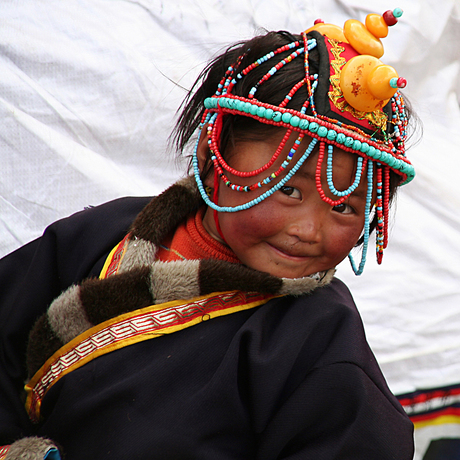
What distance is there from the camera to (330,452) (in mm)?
812

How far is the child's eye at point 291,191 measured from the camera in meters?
0.84

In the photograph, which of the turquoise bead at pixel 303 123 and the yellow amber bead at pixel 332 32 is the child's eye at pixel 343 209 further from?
the yellow amber bead at pixel 332 32

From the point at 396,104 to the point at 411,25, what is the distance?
1228mm

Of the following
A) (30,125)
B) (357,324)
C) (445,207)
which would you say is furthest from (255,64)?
(445,207)

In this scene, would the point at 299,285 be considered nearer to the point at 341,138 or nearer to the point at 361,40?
the point at 341,138

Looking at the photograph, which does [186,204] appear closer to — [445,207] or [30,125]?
[30,125]

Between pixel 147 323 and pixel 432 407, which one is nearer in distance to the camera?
pixel 147 323

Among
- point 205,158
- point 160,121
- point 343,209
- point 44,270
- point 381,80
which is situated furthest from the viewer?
point 160,121

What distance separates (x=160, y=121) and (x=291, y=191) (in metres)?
1.11

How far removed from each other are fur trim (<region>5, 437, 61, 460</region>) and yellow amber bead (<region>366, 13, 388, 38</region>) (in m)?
0.87

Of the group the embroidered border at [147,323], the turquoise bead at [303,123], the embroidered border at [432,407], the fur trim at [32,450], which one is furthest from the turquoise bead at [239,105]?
the embroidered border at [432,407]

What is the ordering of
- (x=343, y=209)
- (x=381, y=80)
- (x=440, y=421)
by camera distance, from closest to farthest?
(x=381, y=80) < (x=343, y=209) < (x=440, y=421)

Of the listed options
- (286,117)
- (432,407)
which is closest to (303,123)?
(286,117)

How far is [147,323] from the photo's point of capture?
916 millimetres
